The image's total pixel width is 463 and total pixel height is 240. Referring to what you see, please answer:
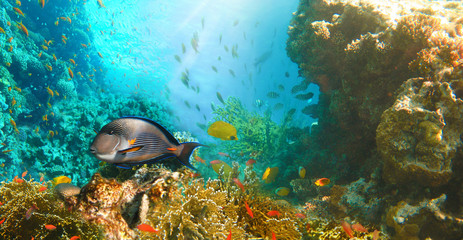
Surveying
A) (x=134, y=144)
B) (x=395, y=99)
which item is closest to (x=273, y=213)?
(x=134, y=144)

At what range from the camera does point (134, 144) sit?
5.42 feet

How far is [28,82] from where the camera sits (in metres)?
10.5

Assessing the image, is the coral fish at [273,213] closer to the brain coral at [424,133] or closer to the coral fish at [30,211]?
the coral fish at [30,211]

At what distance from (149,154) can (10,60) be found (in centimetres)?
1234

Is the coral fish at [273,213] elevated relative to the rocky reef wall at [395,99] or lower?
lower

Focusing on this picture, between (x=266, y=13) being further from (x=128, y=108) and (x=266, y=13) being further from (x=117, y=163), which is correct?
(x=117, y=163)

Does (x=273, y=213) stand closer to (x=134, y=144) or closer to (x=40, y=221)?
(x=134, y=144)

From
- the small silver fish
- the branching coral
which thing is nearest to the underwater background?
the branching coral

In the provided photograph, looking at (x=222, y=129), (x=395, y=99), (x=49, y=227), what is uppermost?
(x=395, y=99)

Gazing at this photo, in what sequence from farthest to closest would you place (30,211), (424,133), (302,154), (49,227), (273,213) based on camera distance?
(302,154) → (424,133) → (273,213) → (30,211) → (49,227)

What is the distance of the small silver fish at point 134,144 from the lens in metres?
1.53

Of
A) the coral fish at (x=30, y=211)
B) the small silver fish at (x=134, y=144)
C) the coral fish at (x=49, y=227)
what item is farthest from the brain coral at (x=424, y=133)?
the coral fish at (x=30, y=211)

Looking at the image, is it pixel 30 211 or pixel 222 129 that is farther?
pixel 222 129

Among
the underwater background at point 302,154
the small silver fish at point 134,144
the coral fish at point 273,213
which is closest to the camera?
the small silver fish at point 134,144
